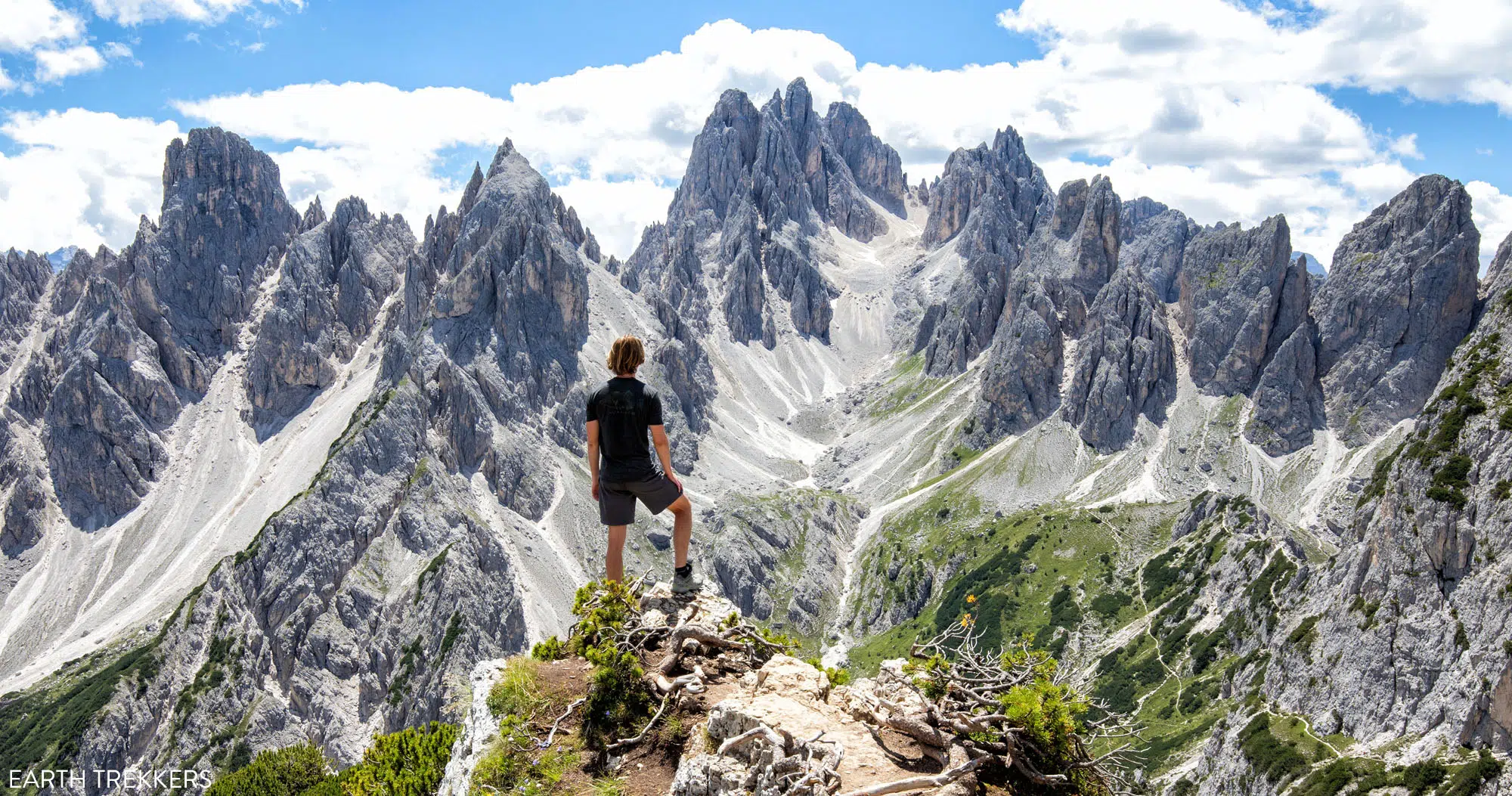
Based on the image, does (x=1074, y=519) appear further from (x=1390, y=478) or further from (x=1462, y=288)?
(x=1462, y=288)

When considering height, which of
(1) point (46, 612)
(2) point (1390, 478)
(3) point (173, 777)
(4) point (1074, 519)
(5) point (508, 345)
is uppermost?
(5) point (508, 345)

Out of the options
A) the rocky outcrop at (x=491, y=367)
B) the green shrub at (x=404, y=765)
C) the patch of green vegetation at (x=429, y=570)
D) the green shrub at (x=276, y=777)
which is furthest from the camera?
the rocky outcrop at (x=491, y=367)

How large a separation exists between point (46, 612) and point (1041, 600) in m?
197

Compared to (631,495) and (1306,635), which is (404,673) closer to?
(1306,635)

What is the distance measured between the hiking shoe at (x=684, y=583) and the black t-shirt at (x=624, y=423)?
2548 mm

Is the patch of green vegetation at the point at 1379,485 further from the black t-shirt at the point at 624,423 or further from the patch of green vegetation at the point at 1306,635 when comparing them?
the black t-shirt at the point at 624,423

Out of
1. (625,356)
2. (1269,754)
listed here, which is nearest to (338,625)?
(1269,754)

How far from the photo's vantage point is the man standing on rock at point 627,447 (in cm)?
1581

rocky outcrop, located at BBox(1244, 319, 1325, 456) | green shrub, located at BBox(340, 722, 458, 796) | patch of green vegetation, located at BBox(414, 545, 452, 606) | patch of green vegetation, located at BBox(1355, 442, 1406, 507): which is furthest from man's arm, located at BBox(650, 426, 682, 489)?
rocky outcrop, located at BBox(1244, 319, 1325, 456)

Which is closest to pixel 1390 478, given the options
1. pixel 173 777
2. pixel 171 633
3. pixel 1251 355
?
pixel 1251 355

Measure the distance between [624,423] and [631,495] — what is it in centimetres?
161

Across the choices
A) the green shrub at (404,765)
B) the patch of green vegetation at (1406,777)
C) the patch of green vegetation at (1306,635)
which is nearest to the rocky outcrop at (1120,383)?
the patch of green vegetation at (1306,635)

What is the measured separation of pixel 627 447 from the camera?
16.1 m

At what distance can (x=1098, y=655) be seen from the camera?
113 meters
